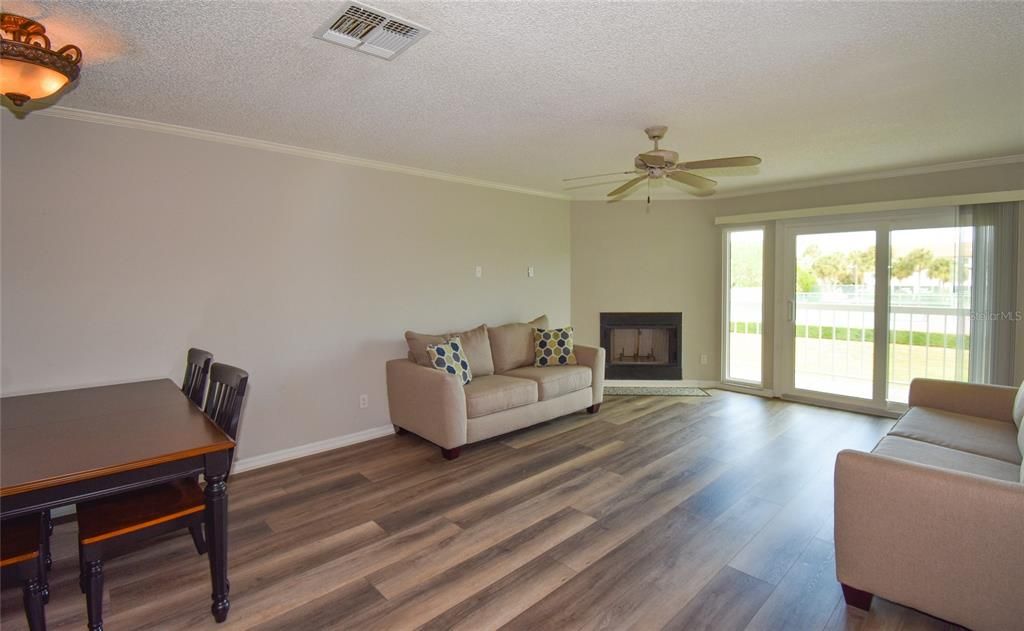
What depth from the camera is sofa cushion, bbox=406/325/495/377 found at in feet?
13.5

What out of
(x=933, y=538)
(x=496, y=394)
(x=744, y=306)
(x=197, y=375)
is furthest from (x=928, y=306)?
(x=197, y=375)

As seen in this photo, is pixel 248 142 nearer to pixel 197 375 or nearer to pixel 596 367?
pixel 197 375

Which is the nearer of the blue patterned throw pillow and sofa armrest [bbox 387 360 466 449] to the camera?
sofa armrest [bbox 387 360 466 449]

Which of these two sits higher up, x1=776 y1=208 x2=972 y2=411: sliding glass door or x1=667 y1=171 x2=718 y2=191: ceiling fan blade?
x1=667 y1=171 x2=718 y2=191: ceiling fan blade

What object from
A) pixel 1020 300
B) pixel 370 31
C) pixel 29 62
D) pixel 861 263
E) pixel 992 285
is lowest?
pixel 1020 300

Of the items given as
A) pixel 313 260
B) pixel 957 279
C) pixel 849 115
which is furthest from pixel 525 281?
pixel 957 279

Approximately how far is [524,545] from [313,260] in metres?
2.72

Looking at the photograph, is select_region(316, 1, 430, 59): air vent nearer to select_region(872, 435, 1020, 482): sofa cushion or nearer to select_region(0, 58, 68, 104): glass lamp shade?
select_region(0, 58, 68, 104): glass lamp shade

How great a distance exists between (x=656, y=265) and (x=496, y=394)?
126 inches

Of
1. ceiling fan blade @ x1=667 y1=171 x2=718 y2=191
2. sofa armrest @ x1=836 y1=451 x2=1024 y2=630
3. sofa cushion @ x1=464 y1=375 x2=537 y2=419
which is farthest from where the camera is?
sofa cushion @ x1=464 y1=375 x2=537 y2=419

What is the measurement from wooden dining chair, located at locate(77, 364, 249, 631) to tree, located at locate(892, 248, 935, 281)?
5697 millimetres

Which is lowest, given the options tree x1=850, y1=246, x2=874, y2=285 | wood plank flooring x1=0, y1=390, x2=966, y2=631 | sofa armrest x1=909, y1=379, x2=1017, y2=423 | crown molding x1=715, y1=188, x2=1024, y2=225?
wood plank flooring x1=0, y1=390, x2=966, y2=631

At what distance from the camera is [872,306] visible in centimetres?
481

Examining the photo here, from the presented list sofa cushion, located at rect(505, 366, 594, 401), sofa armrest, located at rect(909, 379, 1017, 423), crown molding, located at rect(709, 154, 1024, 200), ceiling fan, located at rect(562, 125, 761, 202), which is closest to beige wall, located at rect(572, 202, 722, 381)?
crown molding, located at rect(709, 154, 1024, 200)
